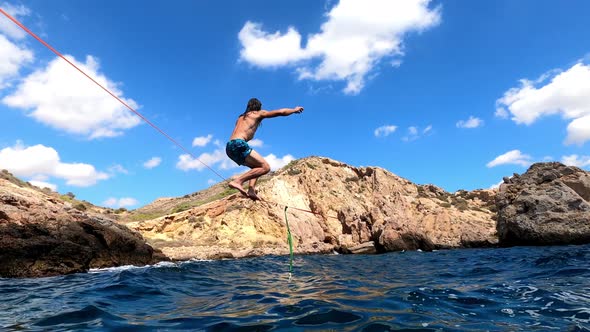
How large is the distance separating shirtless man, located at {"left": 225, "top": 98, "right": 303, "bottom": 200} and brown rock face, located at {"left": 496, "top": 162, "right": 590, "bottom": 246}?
22.4m

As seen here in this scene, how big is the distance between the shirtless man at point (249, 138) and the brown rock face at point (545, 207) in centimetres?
2239

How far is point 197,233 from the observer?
3216 cm

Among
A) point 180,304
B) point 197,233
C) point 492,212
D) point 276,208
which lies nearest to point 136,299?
point 180,304

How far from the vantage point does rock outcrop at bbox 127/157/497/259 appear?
29.2m

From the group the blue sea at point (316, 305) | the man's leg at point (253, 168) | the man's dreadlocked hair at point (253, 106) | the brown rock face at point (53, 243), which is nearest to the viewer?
the blue sea at point (316, 305)

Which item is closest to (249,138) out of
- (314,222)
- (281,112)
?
(281,112)

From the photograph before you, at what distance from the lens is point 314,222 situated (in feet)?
119

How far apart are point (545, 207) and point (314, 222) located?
62.7 ft

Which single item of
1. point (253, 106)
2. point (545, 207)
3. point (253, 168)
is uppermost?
point (253, 106)

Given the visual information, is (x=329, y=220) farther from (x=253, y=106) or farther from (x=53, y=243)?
(x=253, y=106)

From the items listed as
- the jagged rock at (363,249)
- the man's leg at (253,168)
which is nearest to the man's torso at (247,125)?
the man's leg at (253,168)

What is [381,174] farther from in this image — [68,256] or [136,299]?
[136,299]

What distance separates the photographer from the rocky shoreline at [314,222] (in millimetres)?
14938

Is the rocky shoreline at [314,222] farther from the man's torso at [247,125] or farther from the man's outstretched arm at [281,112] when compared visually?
the man's outstretched arm at [281,112]
